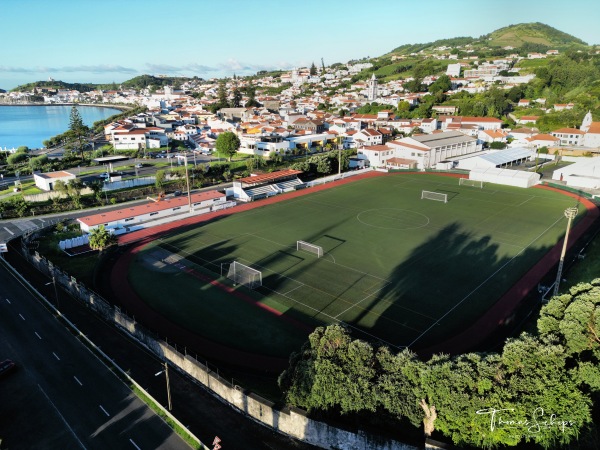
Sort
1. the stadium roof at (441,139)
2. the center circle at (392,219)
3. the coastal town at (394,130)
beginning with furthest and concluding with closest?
the coastal town at (394,130) < the stadium roof at (441,139) < the center circle at (392,219)

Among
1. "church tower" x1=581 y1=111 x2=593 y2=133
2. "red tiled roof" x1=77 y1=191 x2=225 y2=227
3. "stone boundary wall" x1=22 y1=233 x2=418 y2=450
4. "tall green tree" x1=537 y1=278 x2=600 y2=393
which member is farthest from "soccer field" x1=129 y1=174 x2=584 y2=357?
"church tower" x1=581 y1=111 x2=593 y2=133

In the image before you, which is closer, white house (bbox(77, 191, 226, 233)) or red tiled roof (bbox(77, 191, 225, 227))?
white house (bbox(77, 191, 226, 233))

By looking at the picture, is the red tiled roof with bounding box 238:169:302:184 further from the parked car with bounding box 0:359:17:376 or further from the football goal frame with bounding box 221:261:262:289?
the parked car with bounding box 0:359:17:376

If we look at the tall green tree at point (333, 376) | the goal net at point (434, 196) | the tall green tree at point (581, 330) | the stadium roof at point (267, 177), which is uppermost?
the tall green tree at point (581, 330)

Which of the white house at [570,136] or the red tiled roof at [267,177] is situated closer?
the red tiled roof at [267,177]

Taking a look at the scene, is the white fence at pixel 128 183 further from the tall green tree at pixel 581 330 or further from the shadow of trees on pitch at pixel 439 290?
the tall green tree at pixel 581 330

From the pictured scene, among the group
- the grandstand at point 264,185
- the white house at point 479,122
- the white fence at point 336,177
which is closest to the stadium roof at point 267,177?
the grandstand at point 264,185
